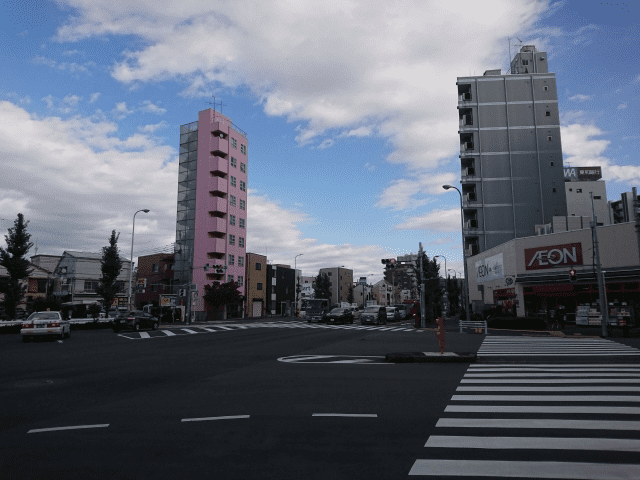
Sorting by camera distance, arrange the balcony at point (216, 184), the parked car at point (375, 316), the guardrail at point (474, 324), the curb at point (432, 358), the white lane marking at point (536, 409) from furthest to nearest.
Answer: the balcony at point (216, 184), the parked car at point (375, 316), the guardrail at point (474, 324), the curb at point (432, 358), the white lane marking at point (536, 409)

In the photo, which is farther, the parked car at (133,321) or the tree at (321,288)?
the tree at (321,288)

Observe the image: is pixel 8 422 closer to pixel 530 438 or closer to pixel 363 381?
pixel 363 381

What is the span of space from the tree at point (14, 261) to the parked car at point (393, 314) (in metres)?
34.2

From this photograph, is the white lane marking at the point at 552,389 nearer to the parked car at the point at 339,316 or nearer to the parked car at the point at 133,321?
the parked car at the point at 133,321

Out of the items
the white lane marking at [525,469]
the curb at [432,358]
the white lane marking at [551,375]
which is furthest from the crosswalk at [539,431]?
the curb at [432,358]

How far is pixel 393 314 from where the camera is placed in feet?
159

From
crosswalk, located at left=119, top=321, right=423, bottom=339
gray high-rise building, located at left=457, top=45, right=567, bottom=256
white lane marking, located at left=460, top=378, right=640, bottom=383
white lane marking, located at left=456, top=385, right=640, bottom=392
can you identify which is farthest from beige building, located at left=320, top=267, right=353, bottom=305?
white lane marking, located at left=456, top=385, right=640, bottom=392

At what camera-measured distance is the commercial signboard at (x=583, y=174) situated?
82.1m

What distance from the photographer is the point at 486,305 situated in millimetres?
46375

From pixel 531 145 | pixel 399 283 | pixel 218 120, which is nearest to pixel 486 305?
pixel 531 145

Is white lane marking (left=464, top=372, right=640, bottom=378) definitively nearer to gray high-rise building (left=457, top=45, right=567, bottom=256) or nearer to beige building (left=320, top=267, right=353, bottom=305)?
gray high-rise building (left=457, top=45, right=567, bottom=256)

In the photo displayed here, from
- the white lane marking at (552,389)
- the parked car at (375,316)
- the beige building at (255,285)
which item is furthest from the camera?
the beige building at (255,285)

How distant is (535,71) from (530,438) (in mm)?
72586

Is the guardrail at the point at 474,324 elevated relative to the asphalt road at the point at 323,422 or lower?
elevated
